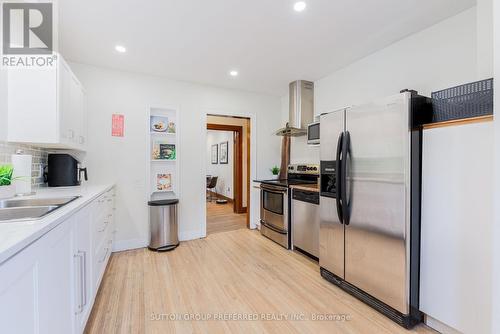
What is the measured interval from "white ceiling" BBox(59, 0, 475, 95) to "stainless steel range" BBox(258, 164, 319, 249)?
1.54 metres

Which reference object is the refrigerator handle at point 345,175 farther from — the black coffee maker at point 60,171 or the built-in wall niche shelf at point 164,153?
the black coffee maker at point 60,171

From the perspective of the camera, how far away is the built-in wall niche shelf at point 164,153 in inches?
137

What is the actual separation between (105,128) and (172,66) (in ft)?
4.11

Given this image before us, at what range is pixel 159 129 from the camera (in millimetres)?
3490

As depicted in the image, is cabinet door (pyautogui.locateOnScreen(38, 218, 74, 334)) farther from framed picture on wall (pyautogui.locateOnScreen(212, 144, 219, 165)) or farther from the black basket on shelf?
framed picture on wall (pyautogui.locateOnScreen(212, 144, 219, 165))

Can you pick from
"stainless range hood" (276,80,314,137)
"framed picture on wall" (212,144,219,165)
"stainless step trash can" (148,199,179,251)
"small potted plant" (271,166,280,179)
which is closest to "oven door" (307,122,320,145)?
"stainless range hood" (276,80,314,137)

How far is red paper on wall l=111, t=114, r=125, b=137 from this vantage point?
3133mm

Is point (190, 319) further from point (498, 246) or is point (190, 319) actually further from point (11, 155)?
point (11, 155)

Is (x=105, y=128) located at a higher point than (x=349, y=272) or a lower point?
higher

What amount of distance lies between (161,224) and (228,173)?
373 cm

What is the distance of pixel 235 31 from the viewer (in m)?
2.27

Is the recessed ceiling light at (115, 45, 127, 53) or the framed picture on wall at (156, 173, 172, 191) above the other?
the recessed ceiling light at (115, 45, 127, 53)

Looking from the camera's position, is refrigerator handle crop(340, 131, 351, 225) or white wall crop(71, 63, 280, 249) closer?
refrigerator handle crop(340, 131, 351, 225)

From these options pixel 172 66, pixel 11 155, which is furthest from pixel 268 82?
pixel 11 155
